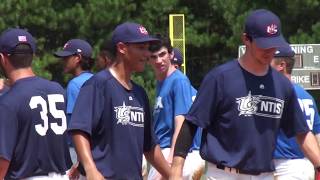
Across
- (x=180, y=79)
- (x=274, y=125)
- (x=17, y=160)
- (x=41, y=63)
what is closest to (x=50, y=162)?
(x=17, y=160)

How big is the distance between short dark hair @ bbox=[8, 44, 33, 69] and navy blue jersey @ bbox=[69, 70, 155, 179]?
0.52 metres

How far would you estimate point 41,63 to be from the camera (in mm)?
26734

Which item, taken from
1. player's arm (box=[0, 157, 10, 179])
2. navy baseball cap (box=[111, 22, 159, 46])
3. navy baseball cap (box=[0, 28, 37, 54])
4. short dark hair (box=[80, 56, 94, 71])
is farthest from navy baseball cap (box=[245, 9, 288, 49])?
short dark hair (box=[80, 56, 94, 71])

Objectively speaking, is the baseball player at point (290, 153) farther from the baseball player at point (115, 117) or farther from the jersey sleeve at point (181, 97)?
the baseball player at point (115, 117)

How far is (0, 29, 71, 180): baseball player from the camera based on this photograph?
6.50 meters

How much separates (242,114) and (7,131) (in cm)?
172

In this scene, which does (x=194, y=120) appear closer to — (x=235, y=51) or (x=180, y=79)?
(x=180, y=79)

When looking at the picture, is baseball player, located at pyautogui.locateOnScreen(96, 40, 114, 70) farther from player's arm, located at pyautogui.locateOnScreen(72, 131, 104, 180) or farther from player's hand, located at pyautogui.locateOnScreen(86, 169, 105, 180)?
player's hand, located at pyautogui.locateOnScreen(86, 169, 105, 180)

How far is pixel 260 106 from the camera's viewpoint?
265 inches

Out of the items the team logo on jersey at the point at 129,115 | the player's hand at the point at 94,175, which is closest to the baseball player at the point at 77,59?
the team logo on jersey at the point at 129,115

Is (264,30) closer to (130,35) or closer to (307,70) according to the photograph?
(130,35)

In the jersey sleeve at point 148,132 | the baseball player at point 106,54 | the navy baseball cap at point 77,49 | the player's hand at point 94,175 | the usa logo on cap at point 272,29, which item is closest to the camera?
the player's hand at point 94,175

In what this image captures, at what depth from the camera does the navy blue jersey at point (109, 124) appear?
6529 millimetres

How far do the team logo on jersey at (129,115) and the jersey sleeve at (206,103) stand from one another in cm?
40
